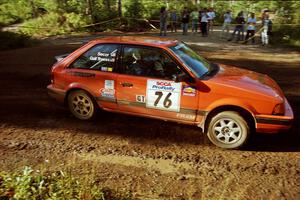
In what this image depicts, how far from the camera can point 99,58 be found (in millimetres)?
6625

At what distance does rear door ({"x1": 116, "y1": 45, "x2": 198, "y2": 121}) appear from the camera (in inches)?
236

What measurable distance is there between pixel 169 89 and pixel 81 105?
2.06 meters

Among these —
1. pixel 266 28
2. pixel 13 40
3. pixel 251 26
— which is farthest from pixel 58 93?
pixel 251 26

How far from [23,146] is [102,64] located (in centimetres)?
210

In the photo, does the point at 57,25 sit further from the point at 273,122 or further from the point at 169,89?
the point at 273,122

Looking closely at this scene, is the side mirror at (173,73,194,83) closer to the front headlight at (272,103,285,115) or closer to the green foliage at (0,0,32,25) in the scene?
the front headlight at (272,103,285,115)

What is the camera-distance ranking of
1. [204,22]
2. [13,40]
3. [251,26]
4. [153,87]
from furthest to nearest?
[204,22], [251,26], [13,40], [153,87]

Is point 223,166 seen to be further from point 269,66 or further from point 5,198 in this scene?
point 269,66

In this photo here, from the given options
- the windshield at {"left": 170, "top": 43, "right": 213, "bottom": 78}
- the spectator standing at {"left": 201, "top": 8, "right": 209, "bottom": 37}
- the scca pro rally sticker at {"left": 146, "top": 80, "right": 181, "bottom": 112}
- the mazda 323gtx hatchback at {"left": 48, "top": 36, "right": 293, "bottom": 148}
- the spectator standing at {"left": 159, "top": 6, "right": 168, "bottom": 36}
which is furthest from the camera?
the spectator standing at {"left": 201, "top": 8, "right": 209, "bottom": 37}

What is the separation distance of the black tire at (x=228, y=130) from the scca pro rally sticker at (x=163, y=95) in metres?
0.72

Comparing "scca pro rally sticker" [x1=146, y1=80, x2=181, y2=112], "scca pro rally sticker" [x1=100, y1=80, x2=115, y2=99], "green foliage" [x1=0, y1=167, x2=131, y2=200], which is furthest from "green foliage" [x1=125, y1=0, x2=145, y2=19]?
"green foliage" [x1=0, y1=167, x2=131, y2=200]

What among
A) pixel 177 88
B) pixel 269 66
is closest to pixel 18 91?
pixel 177 88

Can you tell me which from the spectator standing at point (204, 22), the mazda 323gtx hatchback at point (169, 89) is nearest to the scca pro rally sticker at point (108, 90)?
the mazda 323gtx hatchback at point (169, 89)

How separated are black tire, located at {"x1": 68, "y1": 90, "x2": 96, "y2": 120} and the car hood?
255 cm
